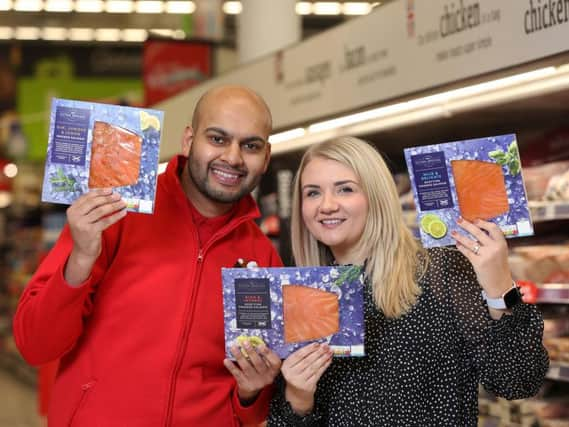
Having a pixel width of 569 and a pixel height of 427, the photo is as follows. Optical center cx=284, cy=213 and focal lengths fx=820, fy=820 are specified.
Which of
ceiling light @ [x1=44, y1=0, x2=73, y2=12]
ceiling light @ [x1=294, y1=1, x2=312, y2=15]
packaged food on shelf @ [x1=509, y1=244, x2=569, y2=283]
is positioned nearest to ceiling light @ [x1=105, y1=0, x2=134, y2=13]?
ceiling light @ [x1=44, y1=0, x2=73, y2=12]

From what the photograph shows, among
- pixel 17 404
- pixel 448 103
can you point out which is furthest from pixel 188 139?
pixel 17 404

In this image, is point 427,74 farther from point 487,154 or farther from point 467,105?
point 487,154

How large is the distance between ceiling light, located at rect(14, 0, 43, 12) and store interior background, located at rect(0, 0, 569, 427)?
60mm

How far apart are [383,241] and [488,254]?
1.06 ft

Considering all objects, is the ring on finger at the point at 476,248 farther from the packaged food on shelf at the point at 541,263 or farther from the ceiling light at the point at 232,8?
the ceiling light at the point at 232,8

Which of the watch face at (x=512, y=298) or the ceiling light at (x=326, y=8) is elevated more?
the ceiling light at (x=326, y=8)

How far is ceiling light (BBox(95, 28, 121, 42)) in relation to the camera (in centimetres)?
1446

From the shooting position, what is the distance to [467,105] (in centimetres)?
332

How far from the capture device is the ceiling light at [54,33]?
1454 centimetres

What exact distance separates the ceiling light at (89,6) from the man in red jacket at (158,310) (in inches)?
436

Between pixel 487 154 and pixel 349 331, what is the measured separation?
63 centimetres

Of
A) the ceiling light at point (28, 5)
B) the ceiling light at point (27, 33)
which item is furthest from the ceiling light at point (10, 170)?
the ceiling light at point (28, 5)

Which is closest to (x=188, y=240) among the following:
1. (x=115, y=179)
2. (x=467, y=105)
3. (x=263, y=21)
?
(x=115, y=179)

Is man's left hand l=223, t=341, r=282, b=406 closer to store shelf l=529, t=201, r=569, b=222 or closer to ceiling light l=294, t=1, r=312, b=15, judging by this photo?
store shelf l=529, t=201, r=569, b=222
